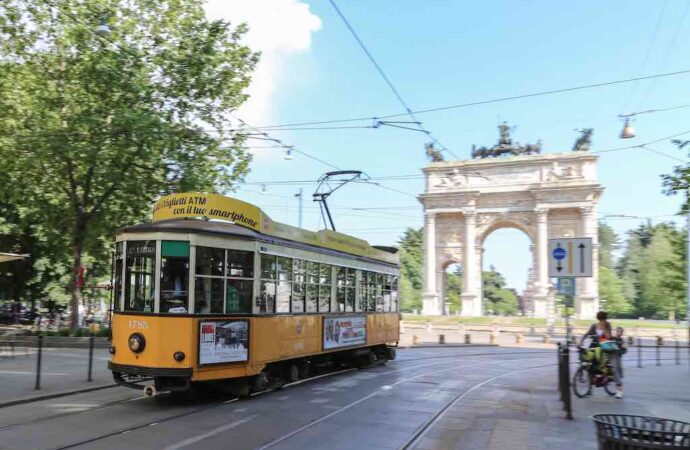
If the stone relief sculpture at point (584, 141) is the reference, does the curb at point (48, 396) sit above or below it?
below

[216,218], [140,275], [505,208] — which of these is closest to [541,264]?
[505,208]

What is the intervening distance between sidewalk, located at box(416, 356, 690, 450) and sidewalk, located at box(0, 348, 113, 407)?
710cm

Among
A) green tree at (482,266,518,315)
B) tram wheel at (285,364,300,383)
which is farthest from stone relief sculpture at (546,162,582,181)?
green tree at (482,266,518,315)

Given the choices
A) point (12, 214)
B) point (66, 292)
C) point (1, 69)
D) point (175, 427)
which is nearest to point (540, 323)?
point (66, 292)

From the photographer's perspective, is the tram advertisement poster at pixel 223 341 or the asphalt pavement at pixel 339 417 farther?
the tram advertisement poster at pixel 223 341

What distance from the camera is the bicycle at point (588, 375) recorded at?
12055 millimetres

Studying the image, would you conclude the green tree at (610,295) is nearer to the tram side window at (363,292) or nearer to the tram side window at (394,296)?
the tram side window at (394,296)

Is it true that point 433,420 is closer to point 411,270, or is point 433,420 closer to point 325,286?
point 325,286

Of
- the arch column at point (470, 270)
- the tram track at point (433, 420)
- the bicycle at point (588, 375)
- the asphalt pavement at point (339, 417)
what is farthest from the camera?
the arch column at point (470, 270)

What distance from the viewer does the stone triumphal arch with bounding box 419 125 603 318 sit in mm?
57750

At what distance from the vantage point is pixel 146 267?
1000 centimetres

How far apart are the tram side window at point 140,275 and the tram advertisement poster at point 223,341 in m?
1.01

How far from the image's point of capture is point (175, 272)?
32.5 ft

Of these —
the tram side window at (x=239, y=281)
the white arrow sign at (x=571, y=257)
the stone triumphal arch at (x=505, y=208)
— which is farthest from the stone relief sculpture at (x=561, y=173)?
the tram side window at (x=239, y=281)
